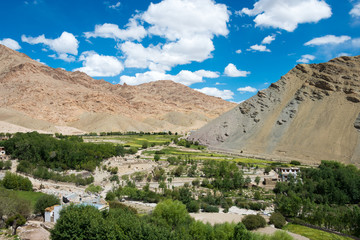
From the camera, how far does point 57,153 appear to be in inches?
1924

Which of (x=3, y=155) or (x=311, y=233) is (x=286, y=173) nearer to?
(x=311, y=233)

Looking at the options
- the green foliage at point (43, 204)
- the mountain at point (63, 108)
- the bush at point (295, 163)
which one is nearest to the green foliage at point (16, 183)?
the green foliage at point (43, 204)

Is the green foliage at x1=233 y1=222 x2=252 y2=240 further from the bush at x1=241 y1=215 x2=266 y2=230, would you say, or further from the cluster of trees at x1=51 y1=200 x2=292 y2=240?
the bush at x1=241 y1=215 x2=266 y2=230

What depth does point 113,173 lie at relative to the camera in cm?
4706

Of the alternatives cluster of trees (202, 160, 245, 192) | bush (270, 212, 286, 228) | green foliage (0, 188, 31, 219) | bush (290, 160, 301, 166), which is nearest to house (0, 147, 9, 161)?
green foliage (0, 188, 31, 219)

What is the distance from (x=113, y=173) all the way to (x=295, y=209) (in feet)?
94.6

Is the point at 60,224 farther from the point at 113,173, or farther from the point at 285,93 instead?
the point at 285,93

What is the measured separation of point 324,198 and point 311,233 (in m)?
11.6

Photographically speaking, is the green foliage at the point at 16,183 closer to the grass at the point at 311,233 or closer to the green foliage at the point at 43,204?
the green foliage at the point at 43,204

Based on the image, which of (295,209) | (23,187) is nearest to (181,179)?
(295,209)

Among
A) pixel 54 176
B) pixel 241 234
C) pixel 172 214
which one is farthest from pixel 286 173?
pixel 54 176

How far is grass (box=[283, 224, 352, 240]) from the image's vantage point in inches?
951

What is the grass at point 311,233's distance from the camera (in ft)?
79.3

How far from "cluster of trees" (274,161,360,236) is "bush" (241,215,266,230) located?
5495 millimetres
